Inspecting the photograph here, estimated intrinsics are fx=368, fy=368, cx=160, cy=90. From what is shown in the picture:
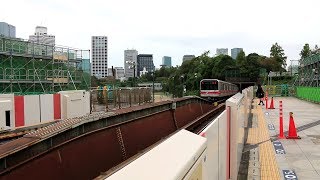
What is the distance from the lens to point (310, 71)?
51094mm

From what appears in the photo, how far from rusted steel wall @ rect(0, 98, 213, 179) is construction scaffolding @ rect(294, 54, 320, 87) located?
3698 centimetres

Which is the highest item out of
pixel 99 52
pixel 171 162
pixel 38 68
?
pixel 99 52

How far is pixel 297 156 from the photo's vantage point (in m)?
10.0

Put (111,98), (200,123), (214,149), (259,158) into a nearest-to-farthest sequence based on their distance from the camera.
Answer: (214,149), (259,158), (200,123), (111,98)

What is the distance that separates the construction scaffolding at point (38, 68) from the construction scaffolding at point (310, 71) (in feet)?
88.4

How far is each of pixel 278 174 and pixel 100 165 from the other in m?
4.11

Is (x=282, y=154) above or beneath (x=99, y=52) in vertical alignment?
beneath

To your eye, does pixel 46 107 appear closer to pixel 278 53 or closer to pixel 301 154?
pixel 301 154

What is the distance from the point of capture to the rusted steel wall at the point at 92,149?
443cm

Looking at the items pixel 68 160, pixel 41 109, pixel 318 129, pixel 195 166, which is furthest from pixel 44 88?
pixel 195 166

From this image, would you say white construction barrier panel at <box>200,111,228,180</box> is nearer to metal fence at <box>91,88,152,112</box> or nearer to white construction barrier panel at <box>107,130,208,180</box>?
white construction barrier panel at <box>107,130,208,180</box>

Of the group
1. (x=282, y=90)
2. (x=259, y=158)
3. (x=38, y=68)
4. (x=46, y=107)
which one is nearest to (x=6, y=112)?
(x=46, y=107)

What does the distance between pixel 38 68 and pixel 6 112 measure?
22.2 meters

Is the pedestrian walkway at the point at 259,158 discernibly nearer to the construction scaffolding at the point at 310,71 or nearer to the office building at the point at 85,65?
the office building at the point at 85,65
